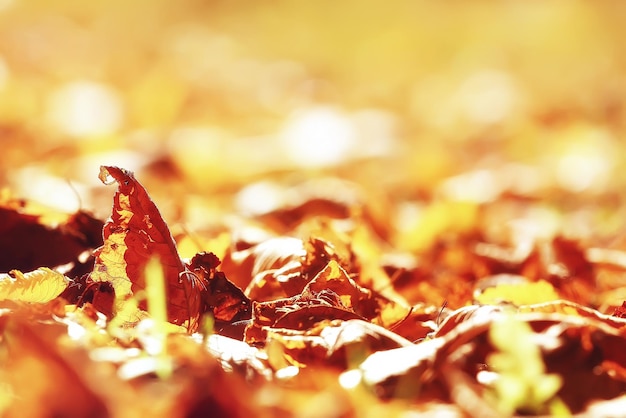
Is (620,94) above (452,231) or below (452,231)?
above

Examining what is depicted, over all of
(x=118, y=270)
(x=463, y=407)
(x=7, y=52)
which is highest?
(x=7, y=52)

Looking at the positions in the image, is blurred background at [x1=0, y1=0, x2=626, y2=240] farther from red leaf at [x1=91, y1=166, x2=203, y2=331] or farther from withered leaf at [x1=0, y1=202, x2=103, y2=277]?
red leaf at [x1=91, y1=166, x2=203, y2=331]

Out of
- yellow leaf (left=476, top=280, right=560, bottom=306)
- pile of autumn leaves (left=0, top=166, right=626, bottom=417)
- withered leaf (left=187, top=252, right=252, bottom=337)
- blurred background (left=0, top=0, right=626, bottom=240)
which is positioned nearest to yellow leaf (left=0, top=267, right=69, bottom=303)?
pile of autumn leaves (left=0, top=166, right=626, bottom=417)

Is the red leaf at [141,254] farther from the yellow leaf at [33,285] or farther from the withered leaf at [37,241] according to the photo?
the withered leaf at [37,241]

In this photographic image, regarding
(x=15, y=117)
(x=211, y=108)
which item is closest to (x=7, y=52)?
(x=211, y=108)

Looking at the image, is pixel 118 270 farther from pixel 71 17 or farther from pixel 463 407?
pixel 71 17

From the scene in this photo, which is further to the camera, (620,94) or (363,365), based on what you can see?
(620,94)

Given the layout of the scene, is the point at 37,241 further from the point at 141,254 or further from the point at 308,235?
the point at 308,235
